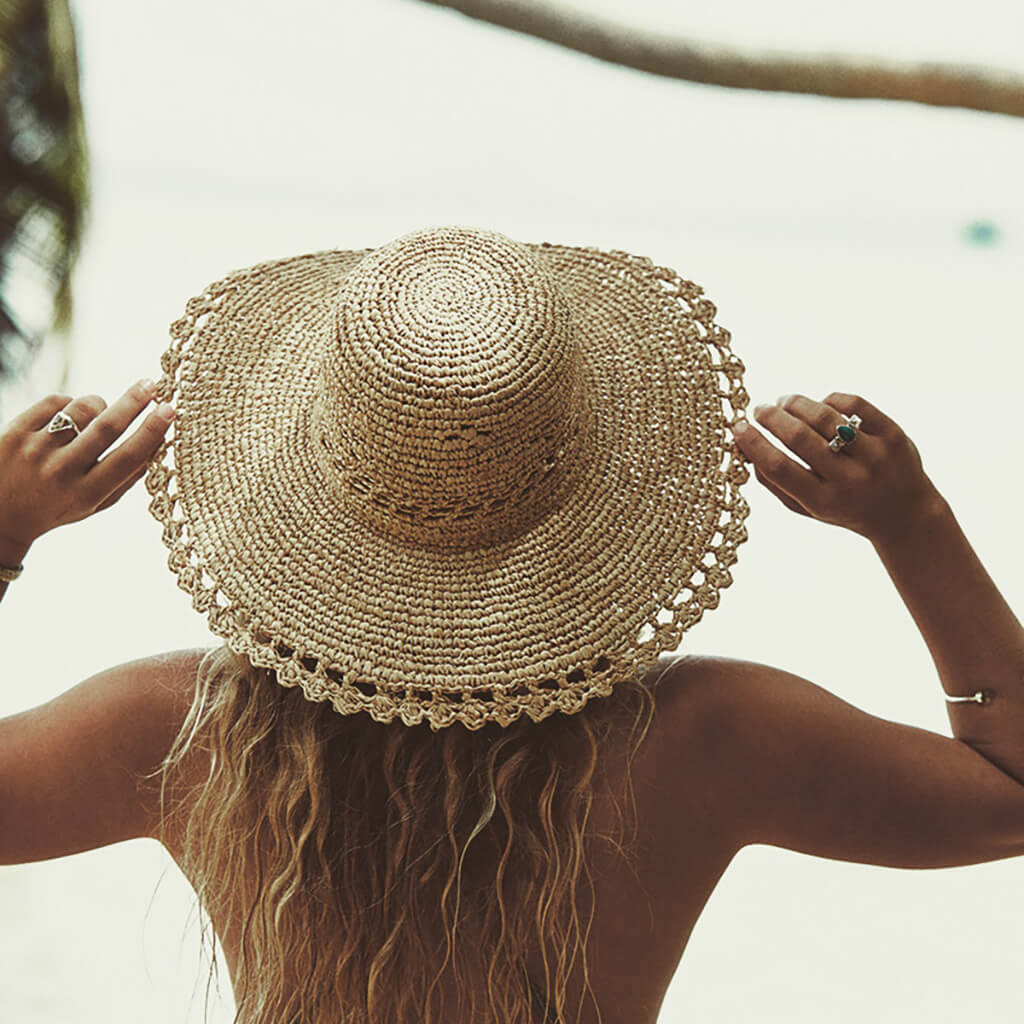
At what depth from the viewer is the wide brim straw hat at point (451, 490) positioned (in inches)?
30.2

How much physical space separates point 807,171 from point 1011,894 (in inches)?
50.1

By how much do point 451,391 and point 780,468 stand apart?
26cm

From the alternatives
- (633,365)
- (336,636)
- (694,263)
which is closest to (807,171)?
(694,263)

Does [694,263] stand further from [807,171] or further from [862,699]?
[862,699]

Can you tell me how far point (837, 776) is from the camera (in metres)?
0.83

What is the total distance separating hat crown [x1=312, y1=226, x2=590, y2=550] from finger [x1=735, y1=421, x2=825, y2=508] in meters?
0.13

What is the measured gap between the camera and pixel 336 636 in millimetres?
791

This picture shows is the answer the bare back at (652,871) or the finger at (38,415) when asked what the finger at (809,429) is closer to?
A: the bare back at (652,871)

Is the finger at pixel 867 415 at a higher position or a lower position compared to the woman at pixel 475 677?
higher

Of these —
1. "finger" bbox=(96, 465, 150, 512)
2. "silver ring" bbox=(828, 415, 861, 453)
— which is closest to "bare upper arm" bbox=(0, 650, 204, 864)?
"finger" bbox=(96, 465, 150, 512)

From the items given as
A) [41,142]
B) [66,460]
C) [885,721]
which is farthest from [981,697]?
[41,142]

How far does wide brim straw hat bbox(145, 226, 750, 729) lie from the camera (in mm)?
767

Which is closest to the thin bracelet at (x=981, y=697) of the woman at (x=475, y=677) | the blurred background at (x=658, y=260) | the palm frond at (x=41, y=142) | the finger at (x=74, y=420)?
the woman at (x=475, y=677)

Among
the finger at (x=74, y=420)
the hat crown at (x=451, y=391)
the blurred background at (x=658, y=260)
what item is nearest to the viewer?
the hat crown at (x=451, y=391)
